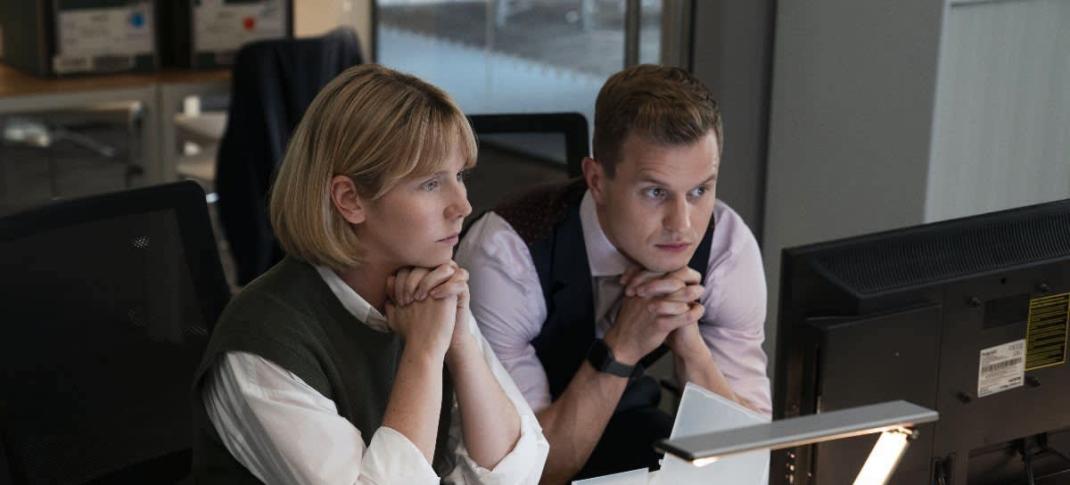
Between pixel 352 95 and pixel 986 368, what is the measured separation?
27.7 inches

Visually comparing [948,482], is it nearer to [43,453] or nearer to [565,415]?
[565,415]

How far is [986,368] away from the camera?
4.23 ft

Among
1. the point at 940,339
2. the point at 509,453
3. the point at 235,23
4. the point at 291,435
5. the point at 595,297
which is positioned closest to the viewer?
the point at 940,339

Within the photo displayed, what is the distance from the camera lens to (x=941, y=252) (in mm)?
1276

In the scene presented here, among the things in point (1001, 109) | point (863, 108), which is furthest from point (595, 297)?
point (1001, 109)

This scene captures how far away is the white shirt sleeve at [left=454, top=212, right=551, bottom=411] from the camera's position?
183 centimetres

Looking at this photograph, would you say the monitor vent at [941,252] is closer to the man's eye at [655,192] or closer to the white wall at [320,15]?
the man's eye at [655,192]

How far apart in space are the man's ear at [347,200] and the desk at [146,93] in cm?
260

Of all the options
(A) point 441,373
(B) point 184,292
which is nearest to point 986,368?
(A) point 441,373

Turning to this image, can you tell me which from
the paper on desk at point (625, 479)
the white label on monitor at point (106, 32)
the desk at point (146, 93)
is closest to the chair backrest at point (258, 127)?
the desk at point (146, 93)

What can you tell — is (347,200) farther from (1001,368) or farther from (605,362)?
(1001,368)

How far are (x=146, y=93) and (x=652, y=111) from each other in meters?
2.58

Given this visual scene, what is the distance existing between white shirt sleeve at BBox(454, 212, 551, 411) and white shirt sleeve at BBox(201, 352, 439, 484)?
0.43m

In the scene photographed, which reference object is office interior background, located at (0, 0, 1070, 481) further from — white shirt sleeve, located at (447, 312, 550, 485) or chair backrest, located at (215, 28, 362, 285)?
chair backrest, located at (215, 28, 362, 285)
